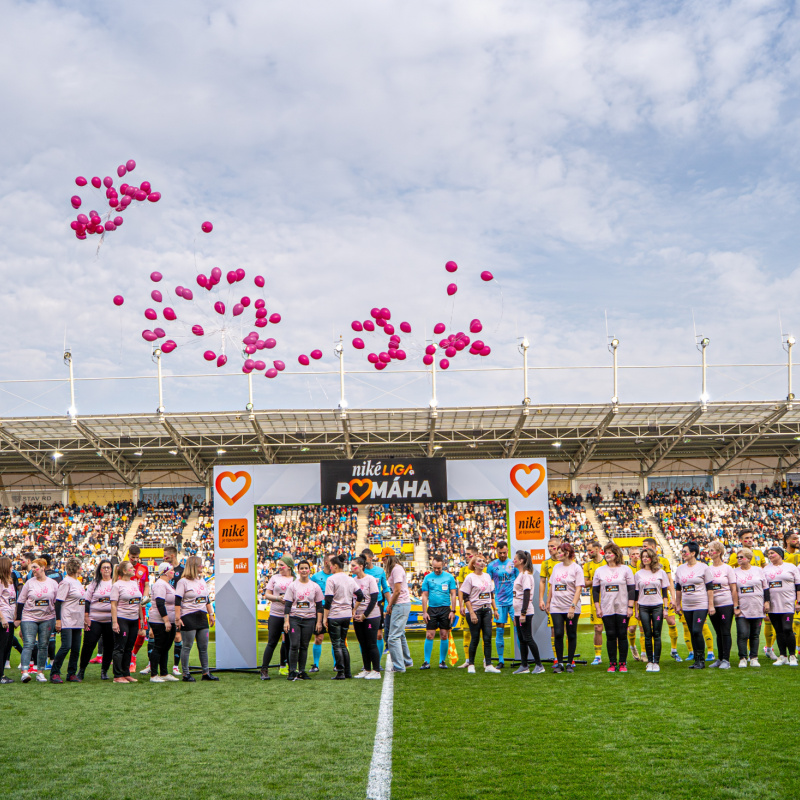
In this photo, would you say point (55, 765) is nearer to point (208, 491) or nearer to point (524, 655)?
point (524, 655)

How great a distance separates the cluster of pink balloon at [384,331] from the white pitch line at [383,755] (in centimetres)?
1137

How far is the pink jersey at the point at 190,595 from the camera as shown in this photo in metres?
9.86

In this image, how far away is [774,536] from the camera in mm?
32000

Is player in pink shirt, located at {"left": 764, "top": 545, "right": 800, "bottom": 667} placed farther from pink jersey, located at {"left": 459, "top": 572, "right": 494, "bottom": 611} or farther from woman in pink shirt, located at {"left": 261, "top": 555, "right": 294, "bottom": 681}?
woman in pink shirt, located at {"left": 261, "top": 555, "right": 294, "bottom": 681}

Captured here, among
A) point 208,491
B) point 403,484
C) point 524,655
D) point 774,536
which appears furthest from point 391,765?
point 208,491

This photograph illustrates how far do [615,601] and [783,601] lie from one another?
2.22 metres

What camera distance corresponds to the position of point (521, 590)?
34.0 ft

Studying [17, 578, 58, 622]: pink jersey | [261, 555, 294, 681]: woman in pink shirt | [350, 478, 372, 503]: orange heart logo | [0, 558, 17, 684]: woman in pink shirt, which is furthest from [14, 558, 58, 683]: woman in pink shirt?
[350, 478, 372, 503]: orange heart logo

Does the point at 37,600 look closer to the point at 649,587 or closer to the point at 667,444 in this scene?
the point at 649,587

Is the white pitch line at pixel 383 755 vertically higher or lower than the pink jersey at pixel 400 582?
lower

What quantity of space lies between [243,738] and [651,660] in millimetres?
5685

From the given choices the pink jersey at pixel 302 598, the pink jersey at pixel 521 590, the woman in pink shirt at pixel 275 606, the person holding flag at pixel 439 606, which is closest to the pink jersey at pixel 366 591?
the pink jersey at pixel 302 598

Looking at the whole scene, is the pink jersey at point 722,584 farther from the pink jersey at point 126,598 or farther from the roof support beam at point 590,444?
the roof support beam at point 590,444

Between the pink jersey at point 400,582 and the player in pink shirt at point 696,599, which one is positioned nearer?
the player in pink shirt at point 696,599
